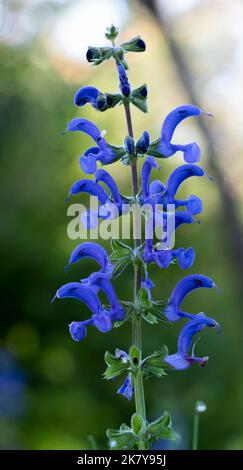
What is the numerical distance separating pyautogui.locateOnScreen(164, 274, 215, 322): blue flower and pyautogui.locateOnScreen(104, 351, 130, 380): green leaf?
6.1 inches

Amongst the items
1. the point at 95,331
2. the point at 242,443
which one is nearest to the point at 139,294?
the point at 242,443

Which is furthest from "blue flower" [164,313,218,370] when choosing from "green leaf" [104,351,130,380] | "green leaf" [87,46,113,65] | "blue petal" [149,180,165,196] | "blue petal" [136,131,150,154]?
"green leaf" [87,46,113,65]

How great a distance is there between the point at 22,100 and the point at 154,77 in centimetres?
111

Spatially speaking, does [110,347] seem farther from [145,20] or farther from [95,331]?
[145,20]

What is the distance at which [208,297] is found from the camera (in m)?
5.54

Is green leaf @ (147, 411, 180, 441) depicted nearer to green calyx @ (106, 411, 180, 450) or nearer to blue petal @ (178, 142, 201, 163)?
green calyx @ (106, 411, 180, 450)

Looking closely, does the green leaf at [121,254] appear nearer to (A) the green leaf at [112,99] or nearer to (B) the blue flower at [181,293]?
(B) the blue flower at [181,293]

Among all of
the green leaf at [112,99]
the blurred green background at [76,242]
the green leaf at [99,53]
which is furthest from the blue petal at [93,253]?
the blurred green background at [76,242]

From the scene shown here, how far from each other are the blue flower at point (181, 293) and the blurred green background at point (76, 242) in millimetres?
3250

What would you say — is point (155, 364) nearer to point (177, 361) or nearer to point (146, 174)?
point (177, 361)

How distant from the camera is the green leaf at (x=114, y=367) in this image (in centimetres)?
171

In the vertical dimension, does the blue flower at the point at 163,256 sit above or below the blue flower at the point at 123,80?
below

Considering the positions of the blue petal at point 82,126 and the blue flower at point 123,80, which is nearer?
the blue flower at point 123,80

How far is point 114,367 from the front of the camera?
5.63ft
